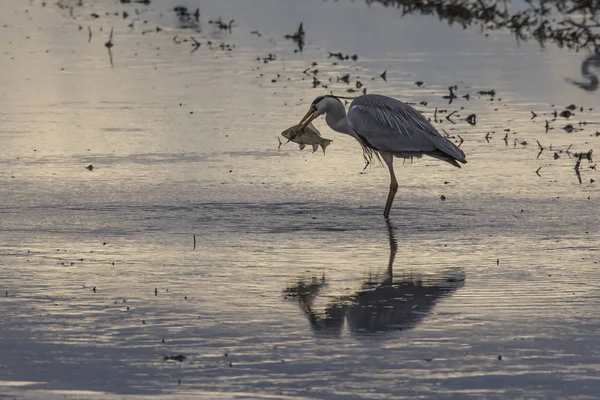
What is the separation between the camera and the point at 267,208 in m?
12.5

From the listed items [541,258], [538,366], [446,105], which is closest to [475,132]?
[446,105]

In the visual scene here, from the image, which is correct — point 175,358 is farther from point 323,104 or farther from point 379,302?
point 323,104

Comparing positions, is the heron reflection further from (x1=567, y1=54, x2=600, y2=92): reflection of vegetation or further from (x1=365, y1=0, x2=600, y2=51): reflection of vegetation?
(x1=365, y1=0, x2=600, y2=51): reflection of vegetation

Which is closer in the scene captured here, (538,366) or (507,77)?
(538,366)

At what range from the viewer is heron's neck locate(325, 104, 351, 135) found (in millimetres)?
13367

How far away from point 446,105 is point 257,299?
9.84 metres

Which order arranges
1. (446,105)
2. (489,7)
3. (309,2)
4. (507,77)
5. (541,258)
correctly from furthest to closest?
(309,2) → (489,7) → (507,77) → (446,105) → (541,258)

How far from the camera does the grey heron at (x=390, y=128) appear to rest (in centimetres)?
1298

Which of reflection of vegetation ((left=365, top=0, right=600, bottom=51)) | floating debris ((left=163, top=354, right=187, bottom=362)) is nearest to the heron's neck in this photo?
floating debris ((left=163, top=354, right=187, bottom=362))

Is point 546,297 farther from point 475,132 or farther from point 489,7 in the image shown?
point 489,7

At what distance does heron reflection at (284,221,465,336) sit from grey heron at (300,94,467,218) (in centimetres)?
295

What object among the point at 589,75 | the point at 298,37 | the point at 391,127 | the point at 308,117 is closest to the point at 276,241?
the point at 391,127

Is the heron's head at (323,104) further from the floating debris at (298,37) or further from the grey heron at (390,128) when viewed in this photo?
the floating debris at (298,37)

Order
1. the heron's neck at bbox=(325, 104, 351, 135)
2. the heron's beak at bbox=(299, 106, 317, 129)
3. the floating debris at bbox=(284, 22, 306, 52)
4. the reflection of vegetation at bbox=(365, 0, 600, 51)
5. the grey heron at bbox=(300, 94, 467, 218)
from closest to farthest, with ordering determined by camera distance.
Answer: the grey heron at bbox=(300, 94, 467, 218)
the heron's neck at bbox=(325, 104, 351, 135)
the heron's beak at bbox=(299, 106, 317, 129)
the floating debris at bbox=(284, 22, 306, 52)
the reflection of vegetation at bbox=(365, 0, 600, 51)
